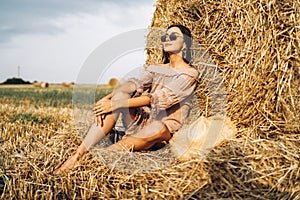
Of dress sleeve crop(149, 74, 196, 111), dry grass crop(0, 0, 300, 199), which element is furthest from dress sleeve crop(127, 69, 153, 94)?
dry grass crop(0, 0, 300, 199)

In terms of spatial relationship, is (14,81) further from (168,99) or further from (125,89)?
(168,99)

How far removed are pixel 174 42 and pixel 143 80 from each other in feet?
1.52

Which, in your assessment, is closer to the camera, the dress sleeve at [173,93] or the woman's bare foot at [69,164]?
the woman's bare foot at [69,164]

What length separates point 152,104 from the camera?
12.4 feet

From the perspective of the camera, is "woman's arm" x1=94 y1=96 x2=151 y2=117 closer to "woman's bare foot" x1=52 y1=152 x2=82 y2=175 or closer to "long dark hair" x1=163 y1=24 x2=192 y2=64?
"woman's bare foot" x1=52 y1=152 x2=82 y2=175

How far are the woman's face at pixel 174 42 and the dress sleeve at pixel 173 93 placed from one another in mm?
289

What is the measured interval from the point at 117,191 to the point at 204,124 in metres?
1.02

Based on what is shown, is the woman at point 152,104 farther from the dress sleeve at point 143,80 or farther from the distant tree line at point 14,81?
the distant tree line at point 14,81

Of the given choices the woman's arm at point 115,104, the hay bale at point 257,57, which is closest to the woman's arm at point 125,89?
the woman's arm at point 115,104

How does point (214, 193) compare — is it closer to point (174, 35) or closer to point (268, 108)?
point (268, 108)

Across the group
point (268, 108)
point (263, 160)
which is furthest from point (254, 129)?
point (263, 160)

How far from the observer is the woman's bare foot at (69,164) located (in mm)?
3359

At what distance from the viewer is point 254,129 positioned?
3498 mm

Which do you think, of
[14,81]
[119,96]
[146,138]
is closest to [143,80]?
[119,96]
